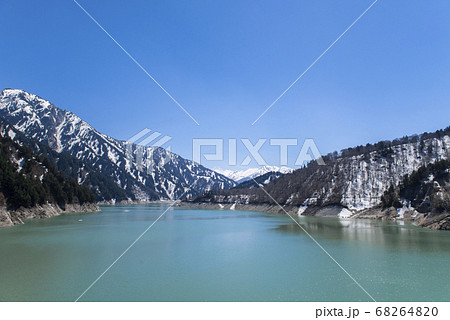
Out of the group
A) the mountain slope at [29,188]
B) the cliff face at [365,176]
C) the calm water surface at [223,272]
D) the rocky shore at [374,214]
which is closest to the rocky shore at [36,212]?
the mountain slope at [29,188]

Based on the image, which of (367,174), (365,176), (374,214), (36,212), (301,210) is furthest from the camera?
(301,210)

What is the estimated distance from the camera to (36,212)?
59.4 m

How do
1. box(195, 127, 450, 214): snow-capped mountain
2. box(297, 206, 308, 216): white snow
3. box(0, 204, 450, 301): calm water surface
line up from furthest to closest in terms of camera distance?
box(297, 206, 308, 216): white snow < box(195, 127, 450, 214): snow-capped mountain < box(0, 204, 450, 301): calm water surface

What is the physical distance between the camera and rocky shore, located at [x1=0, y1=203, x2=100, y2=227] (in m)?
44.0

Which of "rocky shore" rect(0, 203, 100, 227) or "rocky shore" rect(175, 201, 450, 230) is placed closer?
"rocky shore" rect(0, 203, 100, 227)

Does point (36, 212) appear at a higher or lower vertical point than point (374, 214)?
higher

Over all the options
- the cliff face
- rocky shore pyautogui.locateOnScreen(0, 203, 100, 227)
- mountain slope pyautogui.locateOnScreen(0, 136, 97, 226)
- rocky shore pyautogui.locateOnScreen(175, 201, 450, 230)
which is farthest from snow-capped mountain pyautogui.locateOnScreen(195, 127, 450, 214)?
mountain slope pyautogui.locateOnScreen(0, 136, 97, 226)

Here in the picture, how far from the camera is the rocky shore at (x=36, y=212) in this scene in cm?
4403

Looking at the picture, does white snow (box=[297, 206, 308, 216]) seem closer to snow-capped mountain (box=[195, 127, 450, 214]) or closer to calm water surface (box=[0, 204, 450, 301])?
snow-capped mountain (box=[195, 127, 450, 214])

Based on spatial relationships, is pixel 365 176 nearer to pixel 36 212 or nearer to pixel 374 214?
pixel 374 214

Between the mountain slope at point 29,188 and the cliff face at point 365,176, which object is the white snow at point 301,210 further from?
the mountain slope at point 29,188

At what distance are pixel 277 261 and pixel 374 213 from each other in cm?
5999

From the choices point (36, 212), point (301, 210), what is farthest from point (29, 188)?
point (301, 210)
